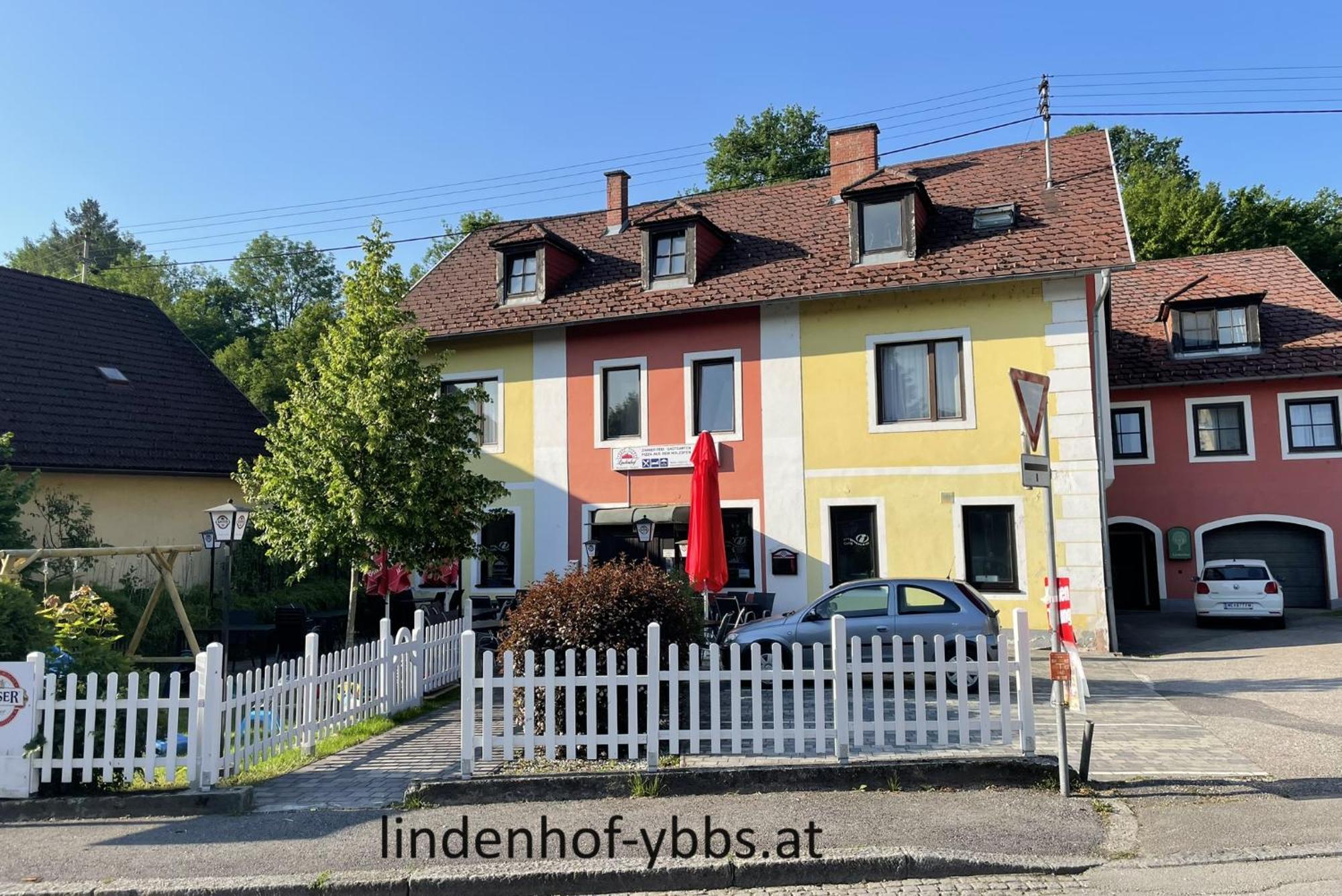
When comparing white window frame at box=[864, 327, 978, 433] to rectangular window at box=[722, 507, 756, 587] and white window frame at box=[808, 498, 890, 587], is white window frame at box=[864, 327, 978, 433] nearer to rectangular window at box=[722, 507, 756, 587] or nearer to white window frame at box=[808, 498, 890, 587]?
white window frame at box=[808, 498, 890, 587]

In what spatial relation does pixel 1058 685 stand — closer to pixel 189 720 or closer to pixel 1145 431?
pixel 189 720

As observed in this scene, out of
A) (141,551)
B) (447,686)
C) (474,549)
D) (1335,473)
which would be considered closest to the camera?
(141,551)

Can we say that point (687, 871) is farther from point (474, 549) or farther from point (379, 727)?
point (474, 549)

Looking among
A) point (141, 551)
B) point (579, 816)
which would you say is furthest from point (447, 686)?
point (579, 816)

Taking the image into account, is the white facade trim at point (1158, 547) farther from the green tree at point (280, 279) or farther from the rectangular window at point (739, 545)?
the green tree at point (280, 279)

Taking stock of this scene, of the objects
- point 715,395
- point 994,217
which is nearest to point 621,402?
point 715,395

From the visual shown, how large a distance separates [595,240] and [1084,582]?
13.2m

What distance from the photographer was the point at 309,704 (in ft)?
27.0

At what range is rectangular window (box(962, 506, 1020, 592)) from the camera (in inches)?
599

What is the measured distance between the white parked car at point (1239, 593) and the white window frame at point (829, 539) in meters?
7.75

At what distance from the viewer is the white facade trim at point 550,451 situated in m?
18.3

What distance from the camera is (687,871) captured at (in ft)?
17.5

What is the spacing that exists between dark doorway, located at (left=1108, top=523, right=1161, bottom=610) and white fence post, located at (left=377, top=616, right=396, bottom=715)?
19.1 m

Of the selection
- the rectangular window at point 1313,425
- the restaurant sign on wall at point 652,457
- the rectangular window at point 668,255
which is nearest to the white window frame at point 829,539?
the restaurant sign on wall at point 652,457
